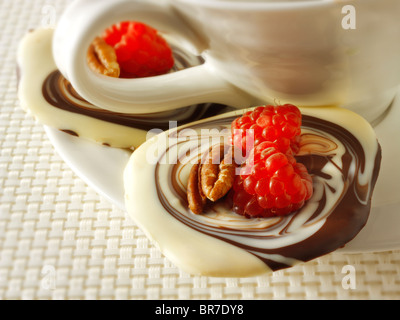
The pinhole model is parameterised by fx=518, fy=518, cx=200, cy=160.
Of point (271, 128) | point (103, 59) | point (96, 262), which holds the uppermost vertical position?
point (103, 59)

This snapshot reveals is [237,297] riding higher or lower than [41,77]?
lower

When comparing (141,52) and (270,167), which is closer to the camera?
(270,167)

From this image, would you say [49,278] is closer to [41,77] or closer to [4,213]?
[4,213]

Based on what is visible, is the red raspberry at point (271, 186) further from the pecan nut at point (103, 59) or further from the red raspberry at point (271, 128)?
the pecan nut at point (103, 59)

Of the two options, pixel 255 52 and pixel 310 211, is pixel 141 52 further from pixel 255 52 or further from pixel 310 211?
pixel 310 211

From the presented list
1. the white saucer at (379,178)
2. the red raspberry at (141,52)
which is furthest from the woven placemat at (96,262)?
the red raspberry at (141,52)

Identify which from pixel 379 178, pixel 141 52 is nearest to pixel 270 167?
pixel 379 178
